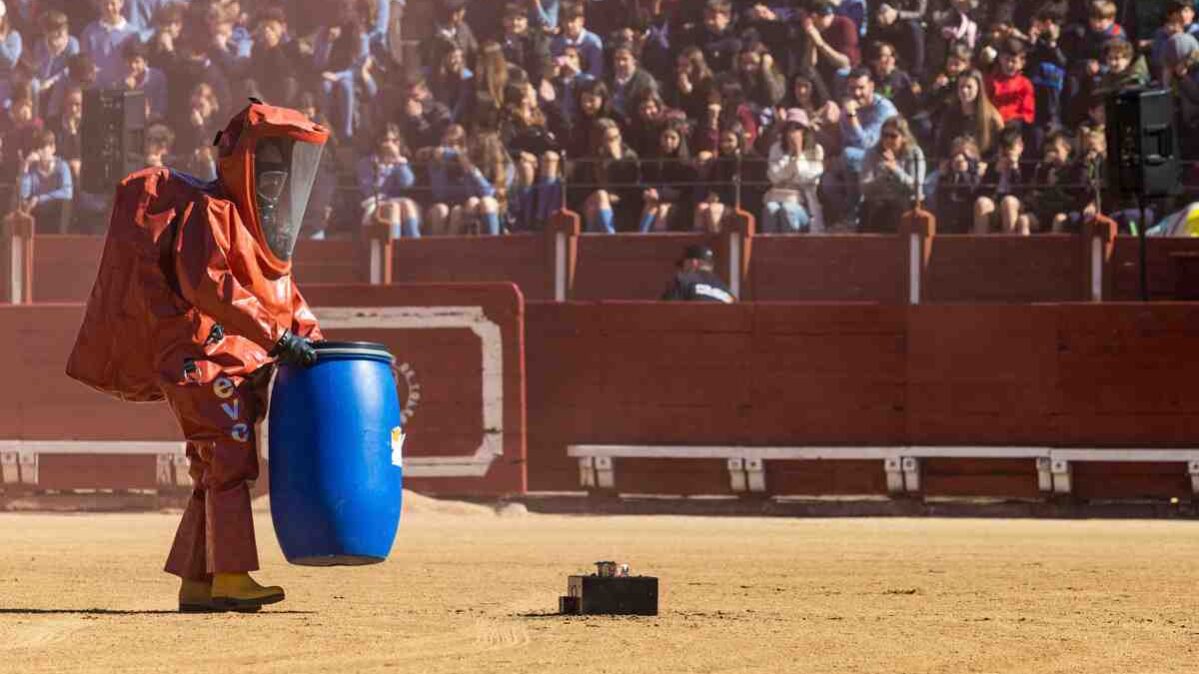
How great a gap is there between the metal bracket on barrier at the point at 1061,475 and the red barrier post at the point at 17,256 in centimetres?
866

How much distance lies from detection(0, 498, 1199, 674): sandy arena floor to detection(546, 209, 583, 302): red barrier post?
451 centimetres

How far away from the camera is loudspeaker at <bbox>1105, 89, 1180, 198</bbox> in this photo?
51.3 ft

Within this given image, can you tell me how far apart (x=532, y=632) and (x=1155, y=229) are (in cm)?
1178

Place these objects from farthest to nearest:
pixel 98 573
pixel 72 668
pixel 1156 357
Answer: pixel 1156 357 < pixel 98 573 < pixel 72 668

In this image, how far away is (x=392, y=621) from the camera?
7.70 meters

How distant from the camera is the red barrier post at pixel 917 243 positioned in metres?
17.8

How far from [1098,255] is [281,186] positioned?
1063cm

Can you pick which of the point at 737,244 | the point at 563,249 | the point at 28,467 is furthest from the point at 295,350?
the point at 563,249

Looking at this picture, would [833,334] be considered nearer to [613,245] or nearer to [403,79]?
[613,245]

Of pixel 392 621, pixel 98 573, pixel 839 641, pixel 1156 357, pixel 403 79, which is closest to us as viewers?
pixel 839 641

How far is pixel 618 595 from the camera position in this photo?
7953 millimetres

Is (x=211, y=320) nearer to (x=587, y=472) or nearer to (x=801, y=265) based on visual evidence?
(x=587, y=472)

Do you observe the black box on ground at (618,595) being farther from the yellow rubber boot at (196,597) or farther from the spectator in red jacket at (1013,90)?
the spectator in red jacket at (1013,90)

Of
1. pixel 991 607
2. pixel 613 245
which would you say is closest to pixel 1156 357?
pixel 613 245
